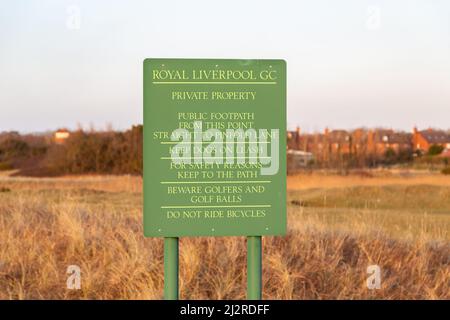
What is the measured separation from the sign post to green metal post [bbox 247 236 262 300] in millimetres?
211

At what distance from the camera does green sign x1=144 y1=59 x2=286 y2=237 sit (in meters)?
6.44

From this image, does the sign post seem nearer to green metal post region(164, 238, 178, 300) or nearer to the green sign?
the green sign

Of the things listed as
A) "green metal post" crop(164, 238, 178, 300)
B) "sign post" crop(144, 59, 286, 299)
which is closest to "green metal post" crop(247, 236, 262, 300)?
"sign post" crop(144, 59, 286, 299)

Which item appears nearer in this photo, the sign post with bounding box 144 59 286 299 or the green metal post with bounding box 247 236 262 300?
the sign post with bounding box 144 59 286 299

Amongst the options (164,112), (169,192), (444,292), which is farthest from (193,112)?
(444,292)

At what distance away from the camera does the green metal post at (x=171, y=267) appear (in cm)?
660

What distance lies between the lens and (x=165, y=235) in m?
6.48

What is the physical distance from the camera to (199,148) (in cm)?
643

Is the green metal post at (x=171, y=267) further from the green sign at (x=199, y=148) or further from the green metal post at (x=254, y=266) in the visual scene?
the green metal post at (x=254, y=266)

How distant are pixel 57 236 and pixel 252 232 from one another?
164 inches

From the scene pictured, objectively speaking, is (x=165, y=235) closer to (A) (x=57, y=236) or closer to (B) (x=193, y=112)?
(B) (x=193, y=112)

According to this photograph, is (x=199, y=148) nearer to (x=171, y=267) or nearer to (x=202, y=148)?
(x=202, y=148)

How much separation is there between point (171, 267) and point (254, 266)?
2.63ft

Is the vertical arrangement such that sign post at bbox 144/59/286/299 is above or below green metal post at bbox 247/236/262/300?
above
